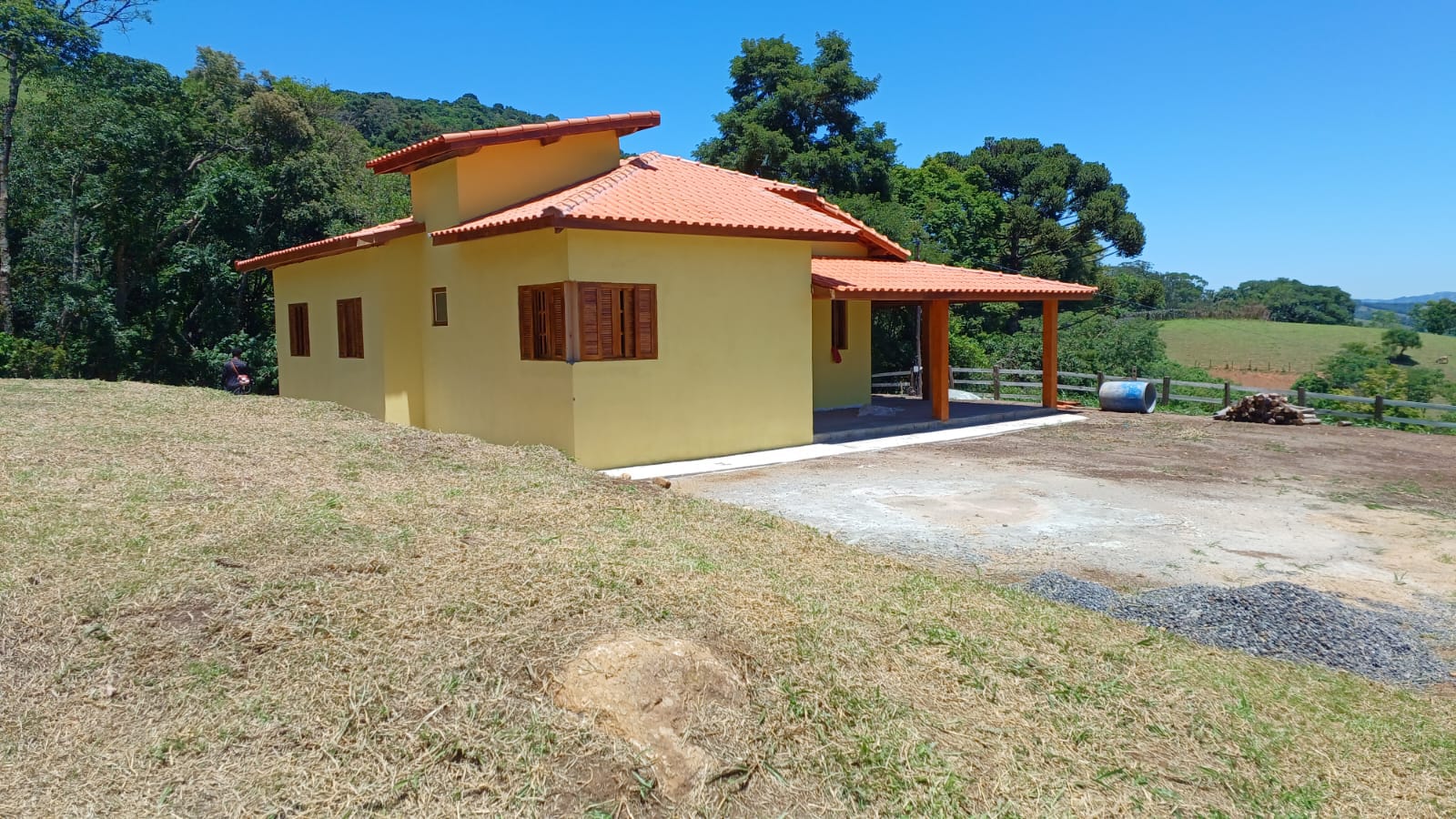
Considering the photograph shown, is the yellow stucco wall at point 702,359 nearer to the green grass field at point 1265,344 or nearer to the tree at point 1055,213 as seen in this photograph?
the tree at point 1055,213

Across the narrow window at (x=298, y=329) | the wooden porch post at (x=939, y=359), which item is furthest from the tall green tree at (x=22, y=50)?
the wooden porch post at (x=939, y=359)

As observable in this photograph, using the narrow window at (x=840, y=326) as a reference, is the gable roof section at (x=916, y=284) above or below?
above

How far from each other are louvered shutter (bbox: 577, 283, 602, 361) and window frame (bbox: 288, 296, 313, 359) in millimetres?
7988

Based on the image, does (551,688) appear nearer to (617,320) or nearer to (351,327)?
(617,320)

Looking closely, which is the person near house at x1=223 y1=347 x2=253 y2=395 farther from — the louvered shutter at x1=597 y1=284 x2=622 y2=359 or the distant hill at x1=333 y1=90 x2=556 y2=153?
the distant hill at x1=333 y1=90 x2=556 y2=153

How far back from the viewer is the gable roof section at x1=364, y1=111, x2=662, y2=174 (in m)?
13.1

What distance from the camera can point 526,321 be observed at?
1277 centimetres

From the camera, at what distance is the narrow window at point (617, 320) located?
12.0m

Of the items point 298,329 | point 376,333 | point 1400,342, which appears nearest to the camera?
point 376,333

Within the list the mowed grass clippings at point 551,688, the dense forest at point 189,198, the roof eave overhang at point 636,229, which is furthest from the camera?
the dense forest at point 189,198

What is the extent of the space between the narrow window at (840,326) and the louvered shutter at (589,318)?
26.4ft

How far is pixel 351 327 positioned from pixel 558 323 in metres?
5.61

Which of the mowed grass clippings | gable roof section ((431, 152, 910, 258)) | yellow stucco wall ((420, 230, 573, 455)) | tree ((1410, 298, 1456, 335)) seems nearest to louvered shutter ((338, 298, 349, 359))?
yellow stucco wall ((420, 230, 573, 455))

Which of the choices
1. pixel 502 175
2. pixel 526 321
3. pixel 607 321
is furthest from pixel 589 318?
pixel 502 175
